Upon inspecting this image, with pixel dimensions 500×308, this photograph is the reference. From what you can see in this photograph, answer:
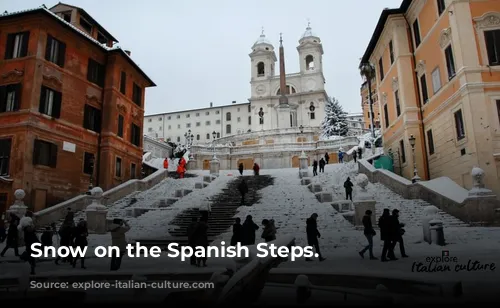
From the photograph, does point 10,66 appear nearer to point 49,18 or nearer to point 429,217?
point 49,18

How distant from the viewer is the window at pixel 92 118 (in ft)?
85.6

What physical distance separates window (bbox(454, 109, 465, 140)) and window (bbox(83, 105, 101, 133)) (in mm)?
21806

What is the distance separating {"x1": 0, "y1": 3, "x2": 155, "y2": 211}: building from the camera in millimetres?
21391

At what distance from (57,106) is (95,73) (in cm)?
474

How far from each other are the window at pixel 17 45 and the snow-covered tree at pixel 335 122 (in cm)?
4389

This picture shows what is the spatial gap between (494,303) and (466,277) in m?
2.45

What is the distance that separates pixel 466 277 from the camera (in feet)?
25.8

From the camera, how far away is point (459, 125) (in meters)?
19.5

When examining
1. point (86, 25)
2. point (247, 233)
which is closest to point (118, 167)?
point (86, 25)

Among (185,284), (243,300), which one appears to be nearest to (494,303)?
(243,300)

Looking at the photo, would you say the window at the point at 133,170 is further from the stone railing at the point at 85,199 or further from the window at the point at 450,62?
the window at the point at 450,62

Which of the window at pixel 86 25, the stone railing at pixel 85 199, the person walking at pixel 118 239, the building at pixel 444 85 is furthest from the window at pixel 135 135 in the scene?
the person walking at pixel 118 239

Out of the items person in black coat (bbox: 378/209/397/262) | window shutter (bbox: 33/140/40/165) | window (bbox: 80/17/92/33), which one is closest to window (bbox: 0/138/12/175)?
window shutter (bbox: 33/140/40/165)

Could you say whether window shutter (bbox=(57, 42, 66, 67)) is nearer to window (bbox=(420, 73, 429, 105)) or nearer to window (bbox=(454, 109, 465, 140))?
window (bbox=(420, 73, 429, 105))
